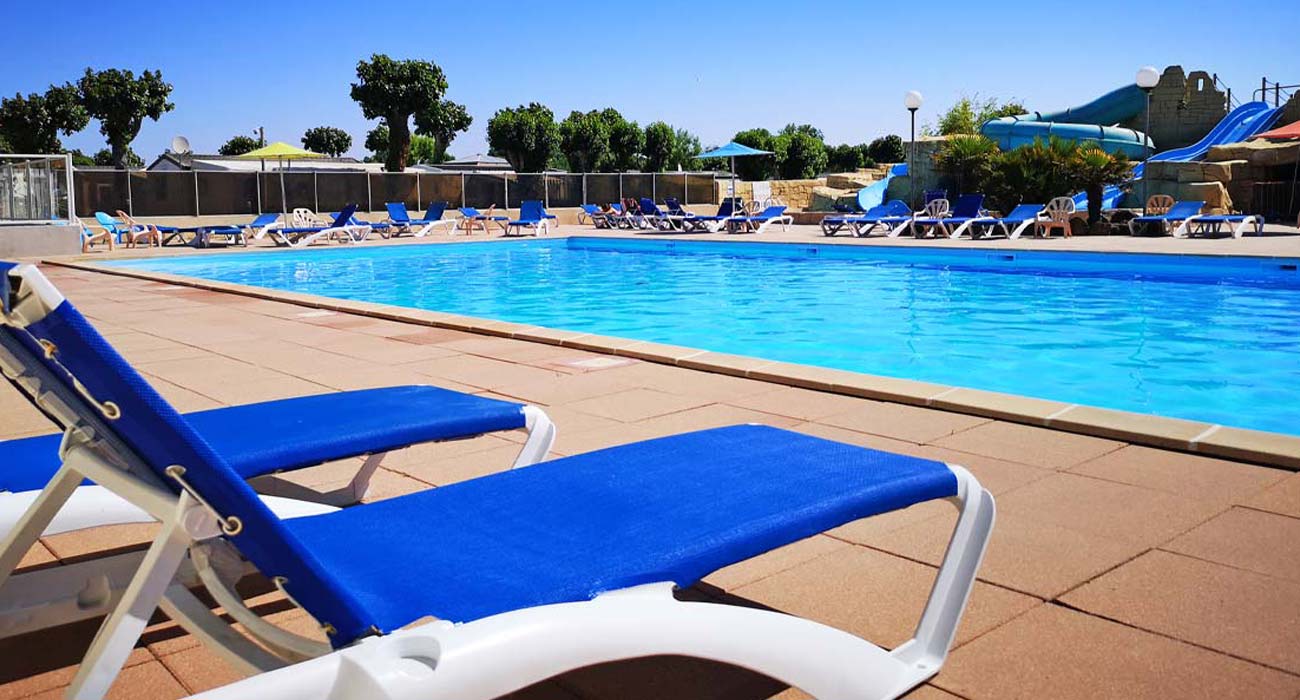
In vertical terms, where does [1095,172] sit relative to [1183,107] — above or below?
below

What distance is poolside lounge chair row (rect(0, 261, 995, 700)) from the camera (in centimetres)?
129

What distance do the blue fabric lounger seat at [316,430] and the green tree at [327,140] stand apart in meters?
80.2

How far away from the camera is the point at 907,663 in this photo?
6.23 feet

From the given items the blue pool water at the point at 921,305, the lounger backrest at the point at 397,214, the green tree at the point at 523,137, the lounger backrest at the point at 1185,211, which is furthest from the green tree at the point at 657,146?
the lounger backrest at the point at 1185,211

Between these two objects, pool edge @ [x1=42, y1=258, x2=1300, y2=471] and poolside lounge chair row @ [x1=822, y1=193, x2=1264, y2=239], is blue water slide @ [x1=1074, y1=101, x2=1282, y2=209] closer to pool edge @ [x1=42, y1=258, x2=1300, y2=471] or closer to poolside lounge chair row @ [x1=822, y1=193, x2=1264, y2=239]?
poolside lounge chair row @ [x1=822, y1=193, x2=1264, y2=239]

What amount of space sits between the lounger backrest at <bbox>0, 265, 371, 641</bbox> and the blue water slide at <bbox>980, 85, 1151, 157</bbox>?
25854 millimetres

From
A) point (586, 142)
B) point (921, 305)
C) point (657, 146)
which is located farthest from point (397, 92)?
point (921, 305)

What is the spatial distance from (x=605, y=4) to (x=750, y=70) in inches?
430

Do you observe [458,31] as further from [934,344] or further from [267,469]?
[267,469]

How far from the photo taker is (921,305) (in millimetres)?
10648

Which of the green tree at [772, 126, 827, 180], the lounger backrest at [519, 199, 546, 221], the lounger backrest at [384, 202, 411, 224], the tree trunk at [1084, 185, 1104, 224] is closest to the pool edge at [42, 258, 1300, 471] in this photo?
the lounger backrest at [384, 202, 411, 224]

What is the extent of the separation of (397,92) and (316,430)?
37.9 metres

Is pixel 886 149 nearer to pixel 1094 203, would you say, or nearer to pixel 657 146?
pixel 657 146

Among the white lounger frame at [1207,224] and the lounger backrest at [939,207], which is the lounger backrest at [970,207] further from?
the white lounger frame at [1207,224]
